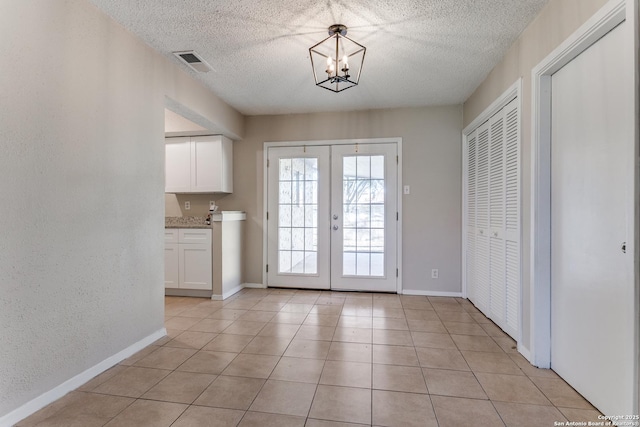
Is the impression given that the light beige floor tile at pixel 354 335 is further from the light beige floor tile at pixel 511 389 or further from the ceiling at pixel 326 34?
the ceiling at pixel 326 34

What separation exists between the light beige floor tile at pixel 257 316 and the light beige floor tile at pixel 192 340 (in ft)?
1.48

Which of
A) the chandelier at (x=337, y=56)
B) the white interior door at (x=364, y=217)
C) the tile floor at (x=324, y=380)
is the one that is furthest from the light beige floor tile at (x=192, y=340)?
the chandelier at (x=337, y=56)

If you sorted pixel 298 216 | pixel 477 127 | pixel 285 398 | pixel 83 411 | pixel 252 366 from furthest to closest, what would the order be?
pixel 298 216
pixel 477 127
pixel 252 366
pixel 285 398
pixel 83 411

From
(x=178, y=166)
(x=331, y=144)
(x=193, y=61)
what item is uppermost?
(x=193, y=61)

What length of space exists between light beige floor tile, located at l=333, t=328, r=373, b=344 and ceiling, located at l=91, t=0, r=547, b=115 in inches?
96.4

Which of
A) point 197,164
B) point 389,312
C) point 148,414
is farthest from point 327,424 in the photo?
point 197,164

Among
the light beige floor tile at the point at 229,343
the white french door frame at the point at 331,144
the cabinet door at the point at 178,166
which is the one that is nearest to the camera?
the light beige floor tile at the point at 229,343

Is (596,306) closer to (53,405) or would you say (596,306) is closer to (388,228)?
(388,228)

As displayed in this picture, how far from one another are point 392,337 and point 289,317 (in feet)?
3.49

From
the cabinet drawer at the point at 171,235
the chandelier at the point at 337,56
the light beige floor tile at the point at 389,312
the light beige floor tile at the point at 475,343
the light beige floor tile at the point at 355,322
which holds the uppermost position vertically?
the chandelier at the point at 337,56

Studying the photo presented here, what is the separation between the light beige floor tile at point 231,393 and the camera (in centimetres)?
175

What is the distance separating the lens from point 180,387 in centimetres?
191

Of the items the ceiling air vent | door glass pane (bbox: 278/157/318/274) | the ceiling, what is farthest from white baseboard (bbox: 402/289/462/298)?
the ceiling air vent

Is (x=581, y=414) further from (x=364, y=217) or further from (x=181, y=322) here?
(x=181, y=322)
